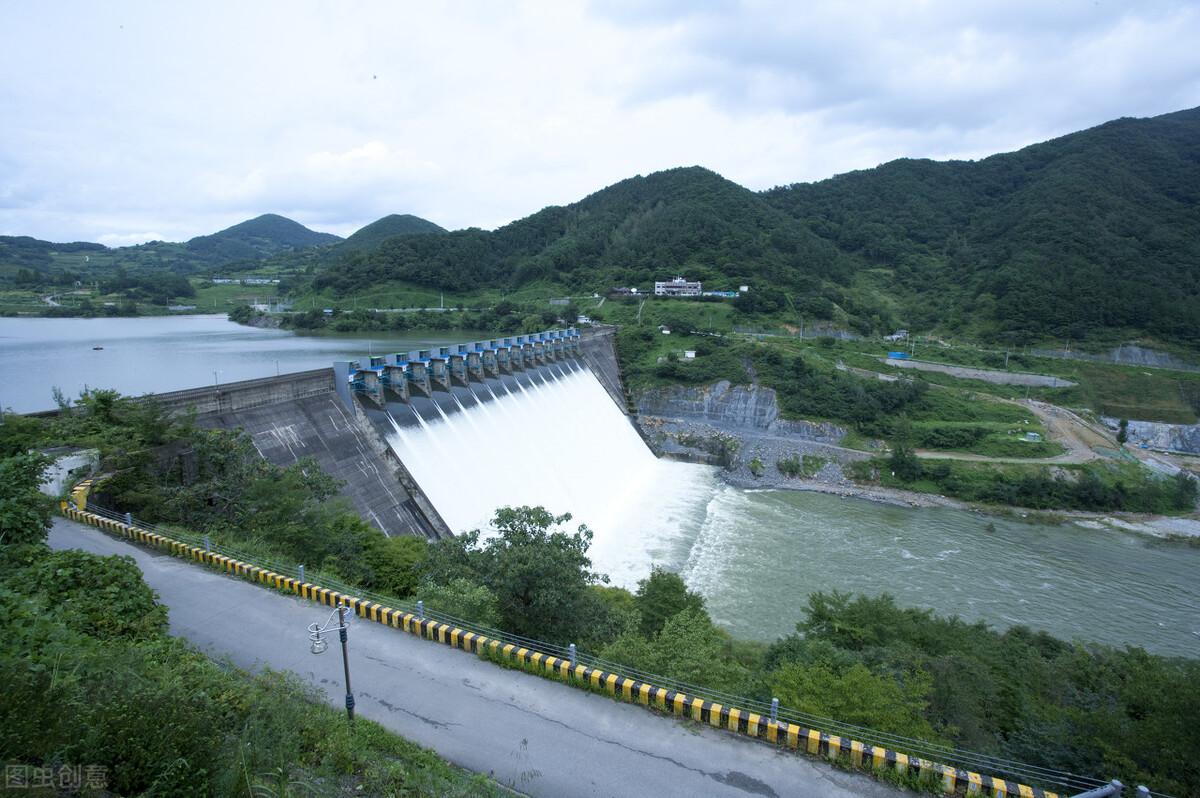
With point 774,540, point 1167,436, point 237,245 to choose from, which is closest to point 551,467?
point 774,540

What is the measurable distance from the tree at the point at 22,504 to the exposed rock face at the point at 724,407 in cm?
3280

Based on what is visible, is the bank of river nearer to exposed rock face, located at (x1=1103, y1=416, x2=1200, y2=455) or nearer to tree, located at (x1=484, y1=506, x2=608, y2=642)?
tree, located at (x1=484, y1=506, x2=608, y2=642)

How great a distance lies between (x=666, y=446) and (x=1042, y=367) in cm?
3538

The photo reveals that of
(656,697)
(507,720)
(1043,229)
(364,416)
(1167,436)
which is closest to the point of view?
(507,720)

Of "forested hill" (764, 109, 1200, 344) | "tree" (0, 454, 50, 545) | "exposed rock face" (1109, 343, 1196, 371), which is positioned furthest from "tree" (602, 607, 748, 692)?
"forested hill" (764, 109, 1200, 344)

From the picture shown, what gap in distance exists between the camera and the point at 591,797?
5.57 meters

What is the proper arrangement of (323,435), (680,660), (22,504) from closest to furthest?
1. (22,504)
2. (680,660)
3. (323,435)

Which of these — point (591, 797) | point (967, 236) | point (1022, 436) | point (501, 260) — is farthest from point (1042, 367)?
point (501, 260)

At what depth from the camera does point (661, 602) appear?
1309cm

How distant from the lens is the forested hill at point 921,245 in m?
58.5

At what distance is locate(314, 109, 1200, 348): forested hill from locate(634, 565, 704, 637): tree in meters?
47.7

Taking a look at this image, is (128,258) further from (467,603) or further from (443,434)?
(467,603)

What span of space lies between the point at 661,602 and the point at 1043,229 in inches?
3323

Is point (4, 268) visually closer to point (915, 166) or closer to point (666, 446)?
point (666, 446)
